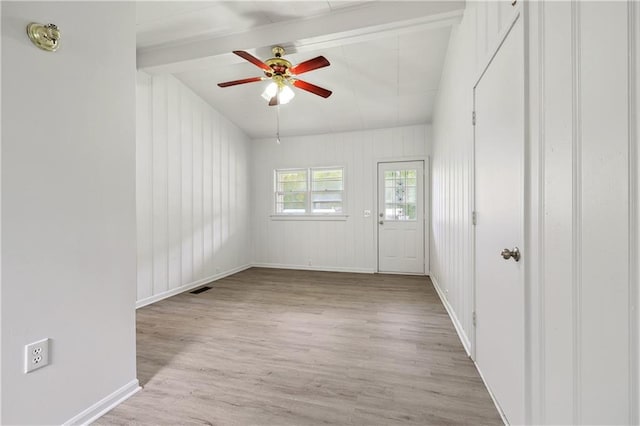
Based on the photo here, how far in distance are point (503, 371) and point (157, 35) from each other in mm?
4161

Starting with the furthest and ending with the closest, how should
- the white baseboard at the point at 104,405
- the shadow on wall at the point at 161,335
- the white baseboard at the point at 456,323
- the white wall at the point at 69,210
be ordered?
the white baseboard at the point at 456,323 → the shadow on wall at the point at 161,335 → the white baseboard at the point at 104,405 → the white wall at the point at 69,210

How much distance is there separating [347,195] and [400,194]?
990 millimetres

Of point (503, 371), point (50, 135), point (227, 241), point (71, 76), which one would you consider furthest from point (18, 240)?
point (227, 241)

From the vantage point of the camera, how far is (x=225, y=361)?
213cm

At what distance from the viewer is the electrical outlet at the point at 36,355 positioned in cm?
127

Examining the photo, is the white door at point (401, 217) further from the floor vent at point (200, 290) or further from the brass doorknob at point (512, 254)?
the brass doorknob at point (512, 254)

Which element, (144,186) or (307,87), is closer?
(307,87)

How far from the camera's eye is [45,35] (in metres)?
1.33

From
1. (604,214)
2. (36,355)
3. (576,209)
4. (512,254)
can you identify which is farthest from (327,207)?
(604,214)

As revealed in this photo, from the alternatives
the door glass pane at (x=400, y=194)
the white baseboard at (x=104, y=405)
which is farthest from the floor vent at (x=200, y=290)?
the door glass pane at (x=400, y=194)

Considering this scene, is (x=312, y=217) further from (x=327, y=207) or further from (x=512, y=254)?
(x=512, y=254)

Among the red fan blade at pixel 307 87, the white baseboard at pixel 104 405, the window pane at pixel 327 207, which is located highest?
the red fan blade at pixel 307 87

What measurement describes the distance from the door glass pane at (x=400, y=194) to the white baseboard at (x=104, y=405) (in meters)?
4.41

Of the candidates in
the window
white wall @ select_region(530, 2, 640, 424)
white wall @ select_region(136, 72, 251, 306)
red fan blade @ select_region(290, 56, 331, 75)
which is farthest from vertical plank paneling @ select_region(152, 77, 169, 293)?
white wall @ select_region(530, 2, 640, 424)
